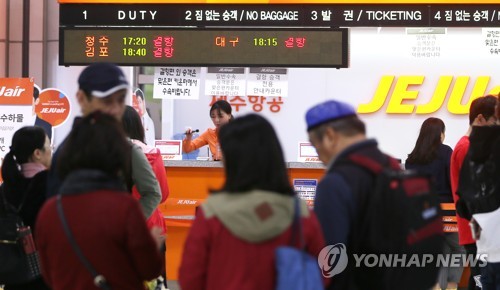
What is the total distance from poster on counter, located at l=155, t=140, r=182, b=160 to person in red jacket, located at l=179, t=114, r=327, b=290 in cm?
554

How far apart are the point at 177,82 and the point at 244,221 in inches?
243

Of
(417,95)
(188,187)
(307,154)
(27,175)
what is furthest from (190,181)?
(417,95)

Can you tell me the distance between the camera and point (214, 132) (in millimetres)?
8375

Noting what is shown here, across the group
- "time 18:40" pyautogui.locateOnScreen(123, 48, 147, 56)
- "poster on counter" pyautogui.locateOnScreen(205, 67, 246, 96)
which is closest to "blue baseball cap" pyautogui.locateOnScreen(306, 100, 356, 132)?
A: "time 18:40" pyautogui.locateOnScreen(123, 48, 147, 56)

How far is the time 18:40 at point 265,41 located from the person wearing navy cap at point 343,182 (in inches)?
201

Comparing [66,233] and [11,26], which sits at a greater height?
[11,26]

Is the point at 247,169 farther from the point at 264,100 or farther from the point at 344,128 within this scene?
the point at 264,100

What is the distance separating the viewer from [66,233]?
8.81 feet

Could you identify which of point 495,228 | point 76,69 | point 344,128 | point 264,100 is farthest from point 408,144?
point 344,128

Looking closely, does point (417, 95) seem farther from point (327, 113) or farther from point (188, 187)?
point (327, 113)

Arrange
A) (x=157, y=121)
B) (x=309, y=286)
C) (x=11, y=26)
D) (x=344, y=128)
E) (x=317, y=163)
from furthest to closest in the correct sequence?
(x=157, y=121), (x=11, y=26), (x=317, y=163), (x=344, y=128), (x=309, y=286)

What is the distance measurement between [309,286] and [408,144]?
860 cm

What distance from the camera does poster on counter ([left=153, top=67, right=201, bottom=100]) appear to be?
8516mm

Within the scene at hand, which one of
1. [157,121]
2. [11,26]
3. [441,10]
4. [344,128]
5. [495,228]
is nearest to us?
[344,128]
